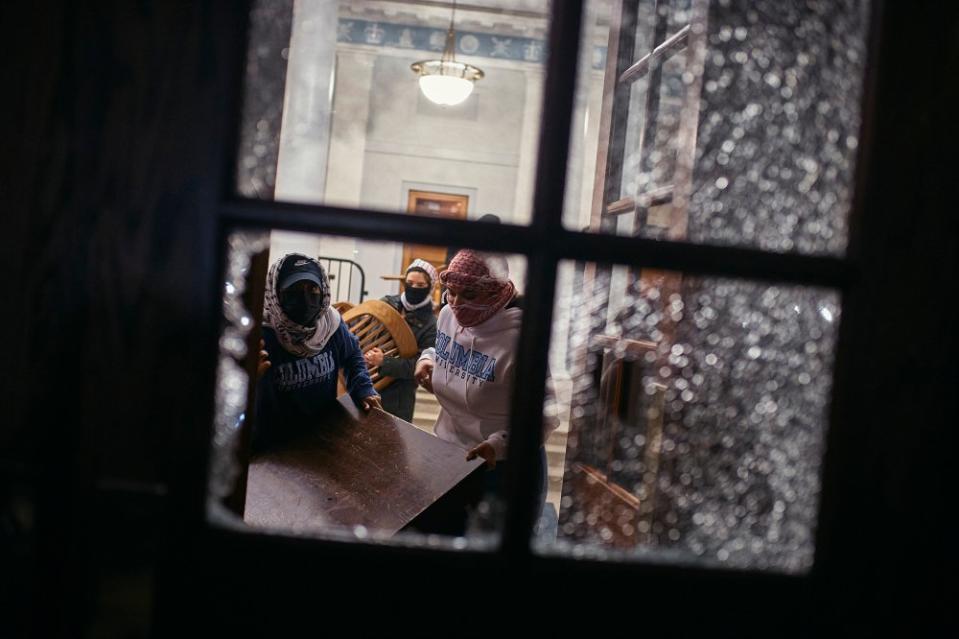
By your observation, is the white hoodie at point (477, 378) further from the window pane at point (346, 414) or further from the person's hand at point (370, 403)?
the person's hand at point (370, 403)

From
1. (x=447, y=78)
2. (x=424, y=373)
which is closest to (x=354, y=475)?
(x=424, y=373)

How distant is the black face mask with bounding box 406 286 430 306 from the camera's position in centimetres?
348

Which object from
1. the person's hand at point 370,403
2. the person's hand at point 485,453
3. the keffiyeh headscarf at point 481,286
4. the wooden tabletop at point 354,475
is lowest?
the wooden tabletop at point 354,475

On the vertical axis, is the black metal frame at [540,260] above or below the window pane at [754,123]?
below

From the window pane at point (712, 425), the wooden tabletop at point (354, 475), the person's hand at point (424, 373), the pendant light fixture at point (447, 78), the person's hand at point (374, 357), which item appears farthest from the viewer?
the pendant light fixture at point (447, 78)

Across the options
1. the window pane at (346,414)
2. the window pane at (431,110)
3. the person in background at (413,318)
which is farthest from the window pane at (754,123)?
the window pane at (431,110)

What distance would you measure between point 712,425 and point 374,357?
7.03 ft

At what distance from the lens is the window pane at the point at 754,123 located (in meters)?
0.64

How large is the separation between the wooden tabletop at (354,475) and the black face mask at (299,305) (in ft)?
1.25

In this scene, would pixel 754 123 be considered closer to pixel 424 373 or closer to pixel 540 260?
pixel 540 260

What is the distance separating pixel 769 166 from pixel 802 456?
0.32m

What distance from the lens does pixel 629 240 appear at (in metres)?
0.55

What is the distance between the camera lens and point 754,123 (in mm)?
813

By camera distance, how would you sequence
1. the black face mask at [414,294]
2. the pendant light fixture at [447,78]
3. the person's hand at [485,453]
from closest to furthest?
the person's hand at [485,453], the black face mask at [414,294], the pendant light fixture at [447,78]
